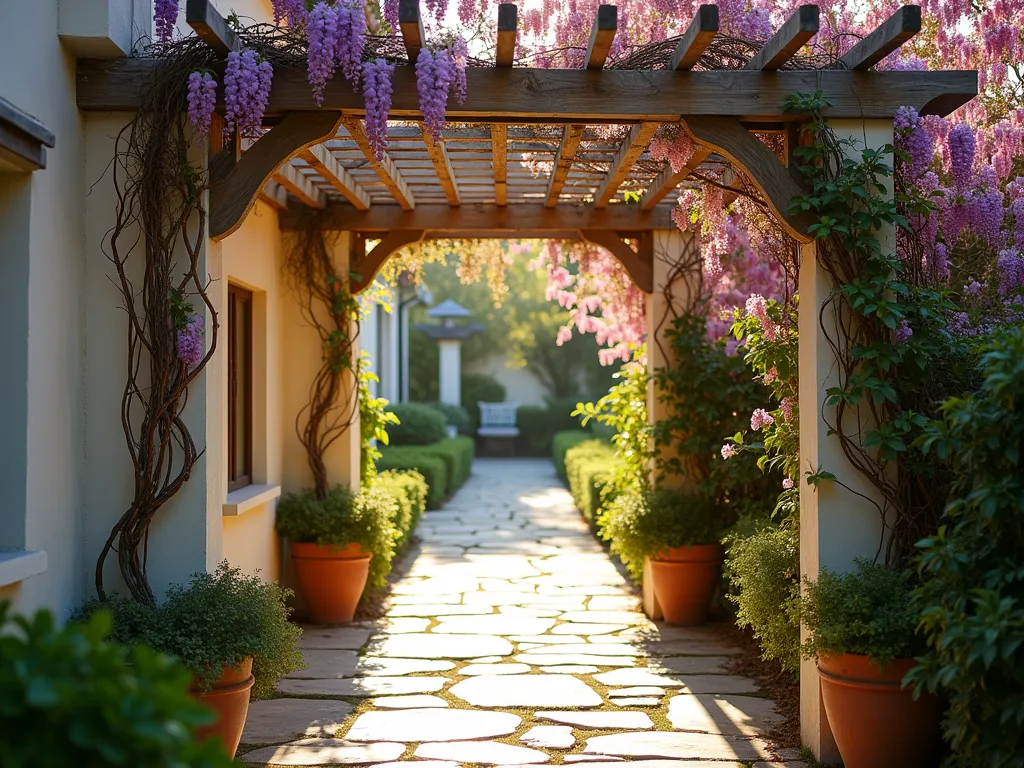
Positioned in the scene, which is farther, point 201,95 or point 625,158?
point 625,158

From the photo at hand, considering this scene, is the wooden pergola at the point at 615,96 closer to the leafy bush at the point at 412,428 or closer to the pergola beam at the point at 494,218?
the pergola beam at the point at 494,218

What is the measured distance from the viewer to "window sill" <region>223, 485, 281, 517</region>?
16.0 feet

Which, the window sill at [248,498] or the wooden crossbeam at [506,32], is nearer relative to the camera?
the wooden crossbeam at [506,32]

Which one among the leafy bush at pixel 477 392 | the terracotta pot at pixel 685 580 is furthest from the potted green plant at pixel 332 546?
the leafy bush at pixel 477 392

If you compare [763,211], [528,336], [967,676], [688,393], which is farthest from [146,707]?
[528,336]

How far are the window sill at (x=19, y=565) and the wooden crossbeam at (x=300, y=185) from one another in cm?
235

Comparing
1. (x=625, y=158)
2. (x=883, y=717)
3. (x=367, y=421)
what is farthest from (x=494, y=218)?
(x=883, y=717)

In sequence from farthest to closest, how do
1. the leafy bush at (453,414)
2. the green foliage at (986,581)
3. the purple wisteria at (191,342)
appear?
the leafy bush at (453,414), the purple wisteria at (191,342), the green foliage at (986,581)

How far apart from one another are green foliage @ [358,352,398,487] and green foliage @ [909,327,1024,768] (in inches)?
174

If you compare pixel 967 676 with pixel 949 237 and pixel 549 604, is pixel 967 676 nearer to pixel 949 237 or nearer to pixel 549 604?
pixel 949 237

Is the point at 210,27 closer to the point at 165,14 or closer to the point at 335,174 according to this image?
the point at 165,14

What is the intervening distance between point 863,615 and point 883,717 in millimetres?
338

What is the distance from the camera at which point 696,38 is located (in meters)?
3.43

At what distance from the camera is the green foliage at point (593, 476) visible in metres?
8.04
